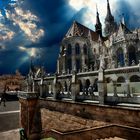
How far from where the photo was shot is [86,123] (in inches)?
602

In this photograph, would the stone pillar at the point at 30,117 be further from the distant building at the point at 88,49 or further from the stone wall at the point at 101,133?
the distant building at the point at 88,49

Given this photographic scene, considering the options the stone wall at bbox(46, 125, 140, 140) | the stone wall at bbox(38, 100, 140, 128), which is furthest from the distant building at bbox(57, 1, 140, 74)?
the stone wall at bbox(46, 125, 140, 140)

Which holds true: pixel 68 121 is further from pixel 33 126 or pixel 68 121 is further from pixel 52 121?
pixel 33 126

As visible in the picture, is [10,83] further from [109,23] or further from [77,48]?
[109,23]

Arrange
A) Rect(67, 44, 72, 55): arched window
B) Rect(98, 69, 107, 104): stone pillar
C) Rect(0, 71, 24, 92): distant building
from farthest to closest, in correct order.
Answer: Rect(0, 71, 24, 92): distant building
Rect(67, 44, 72, 55): arched window
Rect(98, 69, 107, 104): stone pillar

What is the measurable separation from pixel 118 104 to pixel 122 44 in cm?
2595

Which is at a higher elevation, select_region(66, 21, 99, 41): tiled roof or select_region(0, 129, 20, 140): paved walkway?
select_region(66, 21, 99, 41): tiled roof

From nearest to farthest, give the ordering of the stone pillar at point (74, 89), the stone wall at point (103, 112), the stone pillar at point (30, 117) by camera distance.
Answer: the stone wall at point (103, 112) < the stone pillar at point (74, 89) < the stone pillar at point (30, 117)

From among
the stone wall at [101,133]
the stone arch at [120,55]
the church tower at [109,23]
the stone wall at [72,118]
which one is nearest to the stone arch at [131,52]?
the stone arch at [120,55]

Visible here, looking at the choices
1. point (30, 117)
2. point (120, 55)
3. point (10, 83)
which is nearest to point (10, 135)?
point (30, 117)

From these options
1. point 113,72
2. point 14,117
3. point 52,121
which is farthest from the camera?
point 14,117

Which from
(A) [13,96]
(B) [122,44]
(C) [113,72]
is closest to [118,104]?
(C) [113,72]

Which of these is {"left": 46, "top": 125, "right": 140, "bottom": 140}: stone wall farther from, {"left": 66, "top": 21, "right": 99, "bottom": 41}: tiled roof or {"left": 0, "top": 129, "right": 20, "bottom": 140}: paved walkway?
{"left": 66, "top": 21, "right": 99, "bottom": 41}: tiled roof

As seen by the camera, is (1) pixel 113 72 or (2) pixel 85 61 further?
(2) pixel 85 61
